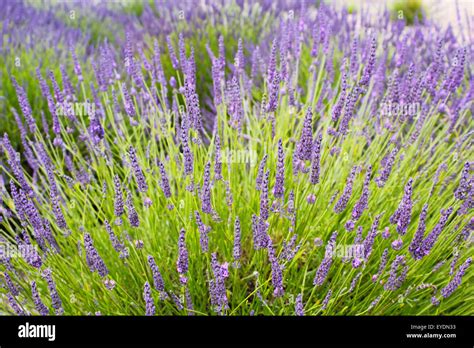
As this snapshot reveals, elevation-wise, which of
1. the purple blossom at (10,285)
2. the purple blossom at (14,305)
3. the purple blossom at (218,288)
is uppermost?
the purple blossom at (218,288)

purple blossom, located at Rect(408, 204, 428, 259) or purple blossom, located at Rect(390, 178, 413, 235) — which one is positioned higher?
purple blossom, located at Rect(390, 178, 413, 235)

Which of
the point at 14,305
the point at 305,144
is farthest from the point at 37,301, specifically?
the point at 305,144

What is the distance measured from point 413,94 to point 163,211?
110 centimetres

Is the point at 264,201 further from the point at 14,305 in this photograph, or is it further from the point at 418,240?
the point at 14,305

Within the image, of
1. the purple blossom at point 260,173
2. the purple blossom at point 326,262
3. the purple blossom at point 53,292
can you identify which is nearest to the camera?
the purple blossom at point 53,292

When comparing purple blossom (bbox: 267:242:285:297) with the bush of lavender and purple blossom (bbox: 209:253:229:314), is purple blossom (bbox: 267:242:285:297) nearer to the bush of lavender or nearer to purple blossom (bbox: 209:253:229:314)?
the bush of lavender

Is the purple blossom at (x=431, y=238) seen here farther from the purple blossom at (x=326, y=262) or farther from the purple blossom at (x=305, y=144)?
the purple blossom at (x=305, y=144)

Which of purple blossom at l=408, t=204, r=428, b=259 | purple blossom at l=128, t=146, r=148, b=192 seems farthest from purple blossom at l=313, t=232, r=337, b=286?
purple blossom at l=128, t=146, r=148, b=192

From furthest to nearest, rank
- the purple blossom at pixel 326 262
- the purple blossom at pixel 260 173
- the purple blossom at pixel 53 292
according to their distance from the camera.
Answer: the purple blossom at pixel 260 173, the purple blossom at pixel 326 262, the purple blossom at pixel 53 292

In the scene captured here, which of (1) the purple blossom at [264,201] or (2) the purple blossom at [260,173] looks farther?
(2) the purple blossom at [260,173]

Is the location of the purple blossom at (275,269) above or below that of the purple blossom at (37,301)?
above

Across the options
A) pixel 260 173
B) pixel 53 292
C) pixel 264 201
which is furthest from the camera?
pixel 260 173

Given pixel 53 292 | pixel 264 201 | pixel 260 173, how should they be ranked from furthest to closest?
pixel 260 173
pixel 264 201
pixel 53 292

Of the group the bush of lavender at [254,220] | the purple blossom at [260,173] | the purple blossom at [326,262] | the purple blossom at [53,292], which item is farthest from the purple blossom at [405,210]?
the purple blossom at [53,292]
